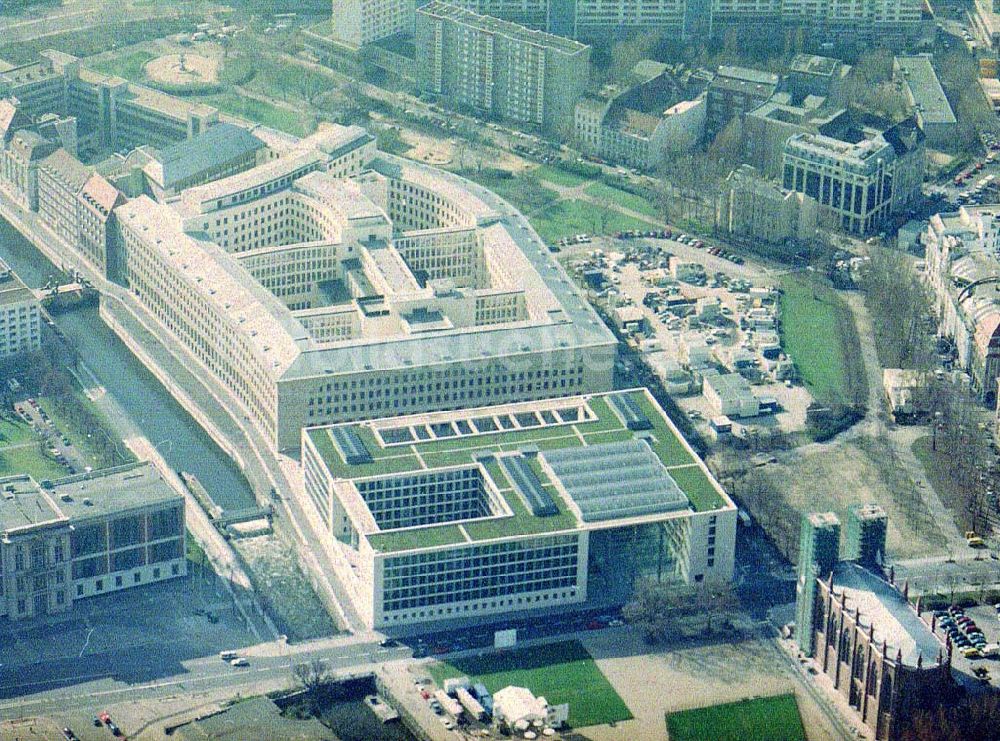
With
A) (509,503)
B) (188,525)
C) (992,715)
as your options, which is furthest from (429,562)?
(992,715)

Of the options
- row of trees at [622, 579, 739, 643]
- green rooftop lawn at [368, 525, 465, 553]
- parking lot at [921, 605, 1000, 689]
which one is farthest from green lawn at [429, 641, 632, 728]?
parking lot at [921, 605, 1000, 689]

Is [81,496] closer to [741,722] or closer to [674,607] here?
[674,607]

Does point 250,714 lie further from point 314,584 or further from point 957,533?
point 957,533

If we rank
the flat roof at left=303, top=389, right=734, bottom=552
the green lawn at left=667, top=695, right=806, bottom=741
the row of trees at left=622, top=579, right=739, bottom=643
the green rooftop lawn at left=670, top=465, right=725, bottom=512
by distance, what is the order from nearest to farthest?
the green lawn at left=667, top=695, right=806, bottom=741 → the row of trees at left=622, top=579, right=739, bottom=643 → the flat roof at left=303, top=389, right=734, bottom=552 → the green rooftop lawn at left=670, top=465, right=725, bottom=512

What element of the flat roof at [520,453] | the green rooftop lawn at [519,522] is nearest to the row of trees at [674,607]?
the flat roof at [520,453]

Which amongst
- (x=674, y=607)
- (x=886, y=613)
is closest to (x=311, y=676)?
(x=674, y=607)

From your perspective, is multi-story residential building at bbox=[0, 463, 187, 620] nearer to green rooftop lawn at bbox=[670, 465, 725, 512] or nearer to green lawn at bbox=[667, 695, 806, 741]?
green rooftop lawn at bbox=[670, 465, 725, 512]

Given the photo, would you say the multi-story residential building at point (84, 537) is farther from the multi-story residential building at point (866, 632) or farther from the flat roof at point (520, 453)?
the multi-story residential building at point (866, 632)
